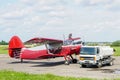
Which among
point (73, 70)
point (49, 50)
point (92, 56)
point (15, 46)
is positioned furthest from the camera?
point (15, 46)

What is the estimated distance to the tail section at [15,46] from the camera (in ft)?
122

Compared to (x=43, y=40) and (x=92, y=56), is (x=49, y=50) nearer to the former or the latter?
(x=43, y=40)

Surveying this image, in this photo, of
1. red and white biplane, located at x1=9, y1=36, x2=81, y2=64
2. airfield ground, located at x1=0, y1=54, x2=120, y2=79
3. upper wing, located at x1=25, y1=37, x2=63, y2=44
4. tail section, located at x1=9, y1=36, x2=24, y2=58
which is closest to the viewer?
airfield ground, located at x1=0, y1=54, x2=120, y2=79

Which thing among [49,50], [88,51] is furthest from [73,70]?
[49,50]

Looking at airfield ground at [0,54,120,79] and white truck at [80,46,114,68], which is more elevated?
white truck at [80,46,114,68]

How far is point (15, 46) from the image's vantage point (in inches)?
1496

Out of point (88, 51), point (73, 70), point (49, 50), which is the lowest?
point (73, 70)

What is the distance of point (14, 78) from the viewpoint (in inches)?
655

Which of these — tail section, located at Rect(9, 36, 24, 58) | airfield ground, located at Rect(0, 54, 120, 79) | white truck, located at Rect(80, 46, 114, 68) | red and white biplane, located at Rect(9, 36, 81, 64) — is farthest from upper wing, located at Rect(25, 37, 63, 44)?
white truck, located at Rect(80, 46, 114, 68)

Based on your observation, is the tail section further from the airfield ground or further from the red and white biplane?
the airfield ground

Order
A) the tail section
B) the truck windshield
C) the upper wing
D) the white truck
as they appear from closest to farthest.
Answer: the white truck → the truck windshield → the upper wing → the tail section

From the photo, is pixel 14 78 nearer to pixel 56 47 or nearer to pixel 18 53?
pixel 56 47

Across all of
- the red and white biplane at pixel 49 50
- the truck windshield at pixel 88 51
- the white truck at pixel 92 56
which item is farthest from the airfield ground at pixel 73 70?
the red and white biplane at pixel 49 50

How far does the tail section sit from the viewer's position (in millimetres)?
37250
